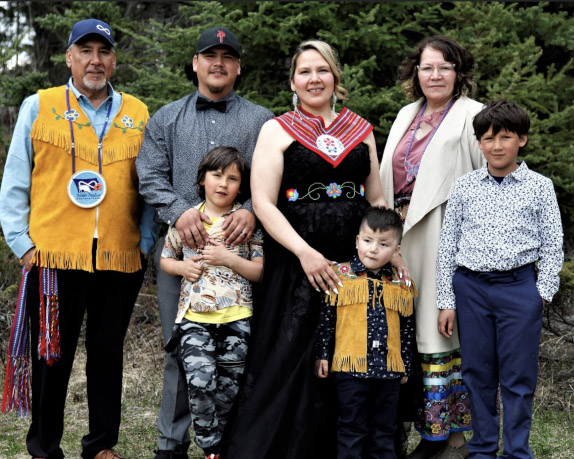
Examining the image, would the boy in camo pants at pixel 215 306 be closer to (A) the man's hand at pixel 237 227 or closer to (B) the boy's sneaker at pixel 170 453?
(A) the man's hand at pixel 237 227

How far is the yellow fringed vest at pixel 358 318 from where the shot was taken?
10.2ft

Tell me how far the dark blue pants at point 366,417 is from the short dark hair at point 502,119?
1.20 m

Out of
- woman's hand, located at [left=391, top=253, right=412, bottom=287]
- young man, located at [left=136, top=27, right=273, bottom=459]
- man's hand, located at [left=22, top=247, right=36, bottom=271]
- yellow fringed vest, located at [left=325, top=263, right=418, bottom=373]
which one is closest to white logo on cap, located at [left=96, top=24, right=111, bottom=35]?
young man, located at [left=136, top=27, right=273, bottom=459]

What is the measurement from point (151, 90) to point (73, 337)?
9.97 feet

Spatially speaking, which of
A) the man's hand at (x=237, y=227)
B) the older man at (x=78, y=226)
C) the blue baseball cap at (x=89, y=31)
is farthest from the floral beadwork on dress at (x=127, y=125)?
the man's hand at (x=237, y=227)

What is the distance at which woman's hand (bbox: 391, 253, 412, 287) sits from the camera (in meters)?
3.26

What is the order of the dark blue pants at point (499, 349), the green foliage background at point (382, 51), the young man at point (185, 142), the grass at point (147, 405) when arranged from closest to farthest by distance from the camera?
1. the dark blue pants at point (499, 349)
2. the young man at point (185, 142)
3. the grass at point (147, 405)
4. the green foliage background at point (382, 51)

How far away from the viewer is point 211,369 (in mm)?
3135

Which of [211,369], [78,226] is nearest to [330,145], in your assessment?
[211,369]

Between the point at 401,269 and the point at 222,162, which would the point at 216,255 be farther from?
the point at 401,269

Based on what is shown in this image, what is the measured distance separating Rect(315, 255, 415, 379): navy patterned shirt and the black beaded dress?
0.06 metres

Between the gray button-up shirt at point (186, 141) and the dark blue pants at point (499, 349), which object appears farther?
the gray button-up shirt at point (186, 141)

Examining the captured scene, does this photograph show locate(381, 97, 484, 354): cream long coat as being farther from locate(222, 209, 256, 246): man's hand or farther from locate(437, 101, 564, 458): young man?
locate(222, 209, 256, 246): man's hand

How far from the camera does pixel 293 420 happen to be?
3.19 metres
